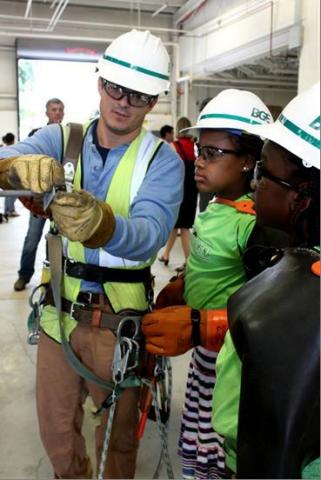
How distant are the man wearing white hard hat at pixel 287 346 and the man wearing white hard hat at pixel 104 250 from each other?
493 mm

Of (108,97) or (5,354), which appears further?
(5,354)

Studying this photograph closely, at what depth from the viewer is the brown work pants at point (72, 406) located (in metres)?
1.58

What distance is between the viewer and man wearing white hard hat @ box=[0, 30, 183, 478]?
1463 mm

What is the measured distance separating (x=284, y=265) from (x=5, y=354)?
2738 millimetres

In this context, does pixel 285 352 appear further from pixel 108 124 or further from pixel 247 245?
pixel 108 124

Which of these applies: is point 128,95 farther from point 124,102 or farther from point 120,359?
point 120,359

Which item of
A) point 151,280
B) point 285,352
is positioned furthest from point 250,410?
point 151,280

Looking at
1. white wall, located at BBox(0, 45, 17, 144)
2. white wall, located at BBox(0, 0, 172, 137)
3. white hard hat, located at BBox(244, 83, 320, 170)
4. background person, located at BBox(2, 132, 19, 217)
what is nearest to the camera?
white hard hat, located at BBox(244, 83, 320, 170)

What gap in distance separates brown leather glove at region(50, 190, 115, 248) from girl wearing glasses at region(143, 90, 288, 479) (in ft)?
1.61

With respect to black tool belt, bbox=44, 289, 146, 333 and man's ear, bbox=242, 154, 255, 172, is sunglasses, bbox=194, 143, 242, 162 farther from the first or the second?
black tool belt, bbox=44, 289, 146, 333

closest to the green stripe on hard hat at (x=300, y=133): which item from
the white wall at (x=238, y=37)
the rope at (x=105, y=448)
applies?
the rope at (x=105, y=448)

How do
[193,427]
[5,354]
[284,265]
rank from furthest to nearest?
[5,354] → [193,427] → [284,265]

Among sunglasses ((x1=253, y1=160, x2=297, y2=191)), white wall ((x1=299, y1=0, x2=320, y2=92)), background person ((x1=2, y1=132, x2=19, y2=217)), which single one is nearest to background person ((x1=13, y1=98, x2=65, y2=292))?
white wall ((x1=299, y1=0, x2=320, y2=92))

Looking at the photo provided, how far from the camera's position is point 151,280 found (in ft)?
5.35
